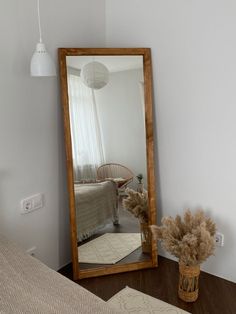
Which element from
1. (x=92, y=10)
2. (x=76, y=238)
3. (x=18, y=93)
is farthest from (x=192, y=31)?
(x=76, y=238)

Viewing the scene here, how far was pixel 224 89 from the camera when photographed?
1925 mm

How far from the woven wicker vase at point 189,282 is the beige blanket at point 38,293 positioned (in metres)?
0.99

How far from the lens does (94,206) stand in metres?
2.22

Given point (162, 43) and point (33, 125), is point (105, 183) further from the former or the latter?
point (162, 43)

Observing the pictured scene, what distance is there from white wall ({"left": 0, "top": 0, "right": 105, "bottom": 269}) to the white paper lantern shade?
20 cm

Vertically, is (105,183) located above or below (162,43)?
below

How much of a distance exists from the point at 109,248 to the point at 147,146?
86 centimetres

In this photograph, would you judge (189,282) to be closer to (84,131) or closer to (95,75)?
(84,131)

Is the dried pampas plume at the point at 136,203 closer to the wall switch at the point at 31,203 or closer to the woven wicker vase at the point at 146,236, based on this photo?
the woven wicker vase at the point at 146,236

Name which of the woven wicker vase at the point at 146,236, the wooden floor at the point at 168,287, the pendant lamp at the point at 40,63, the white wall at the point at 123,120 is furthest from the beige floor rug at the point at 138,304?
the pendant lamp at the point at 40,63

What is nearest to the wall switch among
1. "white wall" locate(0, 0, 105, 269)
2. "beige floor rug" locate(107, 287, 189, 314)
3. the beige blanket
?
"white wall" locate(0, 0, 105, 269)

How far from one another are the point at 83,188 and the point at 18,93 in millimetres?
802

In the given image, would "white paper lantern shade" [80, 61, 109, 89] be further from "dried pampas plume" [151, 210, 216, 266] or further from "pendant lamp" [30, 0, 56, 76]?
"dried pampas plume" [151, 210, 216, 266]

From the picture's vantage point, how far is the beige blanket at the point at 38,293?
1.02 metres
